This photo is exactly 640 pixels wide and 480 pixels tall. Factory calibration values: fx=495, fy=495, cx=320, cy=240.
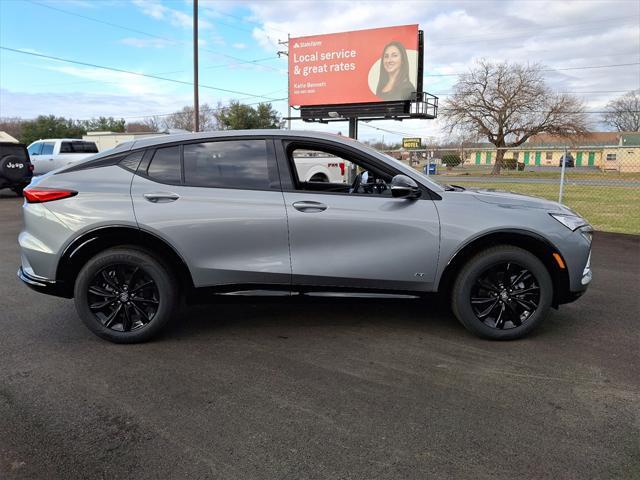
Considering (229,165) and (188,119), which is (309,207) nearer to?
(229,165)

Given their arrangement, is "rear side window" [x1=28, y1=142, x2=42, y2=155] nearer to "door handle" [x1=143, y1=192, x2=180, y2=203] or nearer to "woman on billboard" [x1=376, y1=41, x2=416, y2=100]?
"woman on billboard" [x1=376, y1=41, x2=416, y2=100]

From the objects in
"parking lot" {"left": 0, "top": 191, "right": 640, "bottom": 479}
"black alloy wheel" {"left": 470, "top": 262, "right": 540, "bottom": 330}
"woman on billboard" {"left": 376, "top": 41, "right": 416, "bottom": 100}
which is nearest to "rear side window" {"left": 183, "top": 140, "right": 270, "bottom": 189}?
"parking lot" {"left": 0, "top": 191, "right": 640, "bottom": 479}

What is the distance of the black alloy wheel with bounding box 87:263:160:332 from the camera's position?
402 cm

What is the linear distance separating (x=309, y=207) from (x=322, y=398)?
1.51 m

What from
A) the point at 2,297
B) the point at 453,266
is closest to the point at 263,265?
the point at 453,266

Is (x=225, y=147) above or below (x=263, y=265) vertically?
above

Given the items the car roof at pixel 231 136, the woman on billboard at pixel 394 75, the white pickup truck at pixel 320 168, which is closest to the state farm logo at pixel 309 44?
the woman on billboard at pixel 394 75

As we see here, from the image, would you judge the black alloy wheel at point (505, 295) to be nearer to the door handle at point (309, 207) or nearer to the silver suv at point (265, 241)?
the silver suv at point (265, 241)

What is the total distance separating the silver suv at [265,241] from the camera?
3951 millimetres

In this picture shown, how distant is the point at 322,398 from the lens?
3.18 metres

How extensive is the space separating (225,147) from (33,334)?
236 cm

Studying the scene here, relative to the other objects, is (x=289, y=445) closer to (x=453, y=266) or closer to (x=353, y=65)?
(x=453, y=266)

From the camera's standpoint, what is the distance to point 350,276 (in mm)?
4012

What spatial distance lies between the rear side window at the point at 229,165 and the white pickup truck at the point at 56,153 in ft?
60.4
